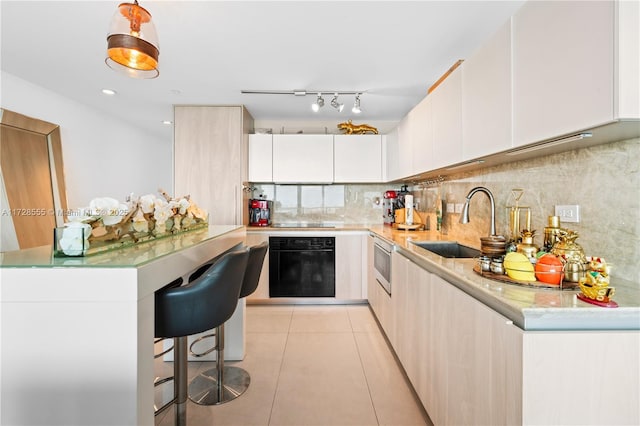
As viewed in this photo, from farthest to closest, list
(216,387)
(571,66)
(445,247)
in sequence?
1. (445,247)
2. (216,387)
3. (571,66)

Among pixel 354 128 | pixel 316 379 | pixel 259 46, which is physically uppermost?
pixel 259 46

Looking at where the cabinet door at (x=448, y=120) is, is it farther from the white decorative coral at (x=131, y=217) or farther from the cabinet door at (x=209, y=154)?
the cabinet door at (x=209, y=154)

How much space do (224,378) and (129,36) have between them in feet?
6.91

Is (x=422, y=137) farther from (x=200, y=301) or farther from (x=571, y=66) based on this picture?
(x=200, y=301)

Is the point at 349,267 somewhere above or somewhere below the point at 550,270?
below

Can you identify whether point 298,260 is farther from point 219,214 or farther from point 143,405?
point 143,405

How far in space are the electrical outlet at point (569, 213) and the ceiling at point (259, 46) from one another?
1249 mm

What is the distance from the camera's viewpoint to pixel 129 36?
53.4 inches

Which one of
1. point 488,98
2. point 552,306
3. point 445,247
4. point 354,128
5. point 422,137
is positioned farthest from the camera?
point 354,128

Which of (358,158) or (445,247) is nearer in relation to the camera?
(445,247)

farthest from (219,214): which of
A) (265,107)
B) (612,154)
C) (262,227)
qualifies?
(612,154)

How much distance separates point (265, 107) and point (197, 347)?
8.80 ft

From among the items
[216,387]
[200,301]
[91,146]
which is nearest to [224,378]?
[216,387]

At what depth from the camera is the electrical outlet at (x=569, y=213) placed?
134 cm
